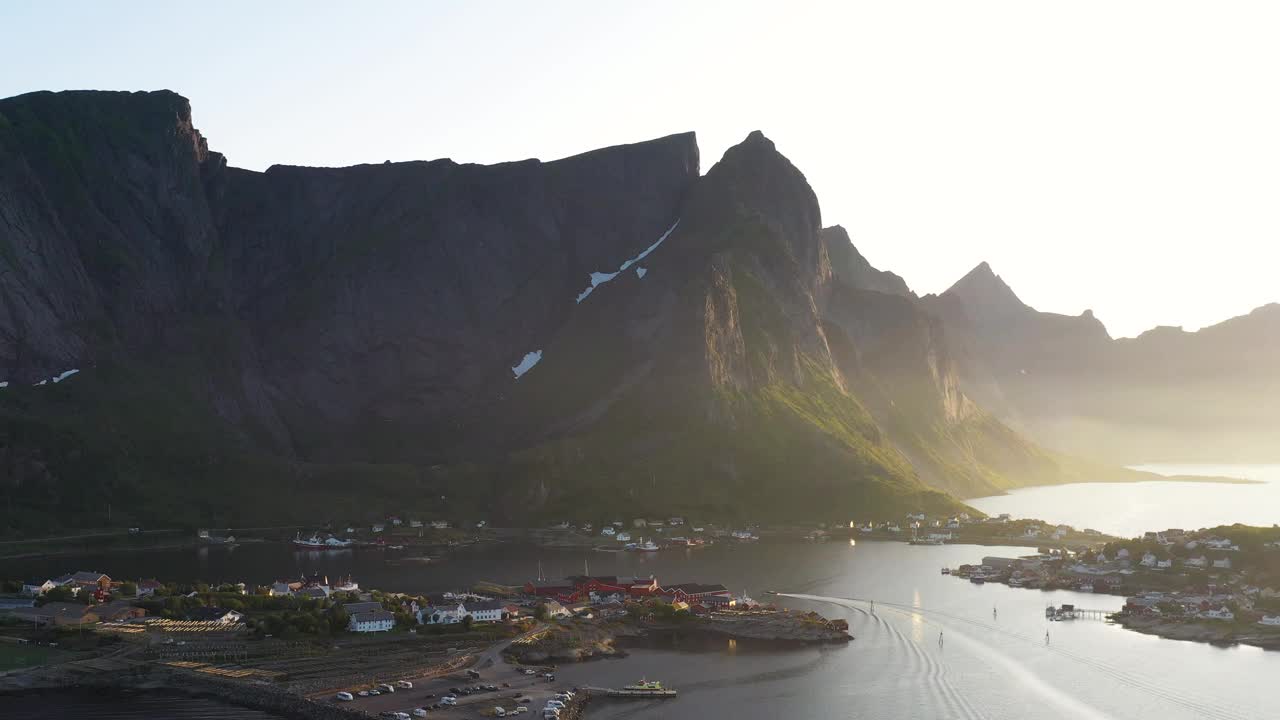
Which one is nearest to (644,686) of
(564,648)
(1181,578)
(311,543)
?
(564,648)

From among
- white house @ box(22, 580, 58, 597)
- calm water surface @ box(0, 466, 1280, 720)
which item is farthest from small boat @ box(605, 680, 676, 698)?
white house @ box(22, 580, 58, 597)

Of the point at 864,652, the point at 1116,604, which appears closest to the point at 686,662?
the point at 864,652

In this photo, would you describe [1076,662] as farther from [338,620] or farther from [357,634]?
[338,620]

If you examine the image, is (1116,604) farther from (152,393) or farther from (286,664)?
(152,393)

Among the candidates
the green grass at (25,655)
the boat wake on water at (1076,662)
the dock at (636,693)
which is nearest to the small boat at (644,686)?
the dock at (636,693)

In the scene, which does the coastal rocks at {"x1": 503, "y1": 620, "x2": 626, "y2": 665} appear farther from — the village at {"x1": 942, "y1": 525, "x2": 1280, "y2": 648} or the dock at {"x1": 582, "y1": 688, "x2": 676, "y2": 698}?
the village at {"x1": 942, "y1": 525, "x2": 1280, "y2": 648}

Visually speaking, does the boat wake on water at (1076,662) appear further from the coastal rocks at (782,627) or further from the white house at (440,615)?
the white house at (440,615)
